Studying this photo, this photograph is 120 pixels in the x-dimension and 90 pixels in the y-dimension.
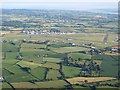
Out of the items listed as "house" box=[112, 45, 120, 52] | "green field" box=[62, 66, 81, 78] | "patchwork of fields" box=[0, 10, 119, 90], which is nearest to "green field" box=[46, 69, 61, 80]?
"patchwork of fields" box=[0, 10, 119, 90]

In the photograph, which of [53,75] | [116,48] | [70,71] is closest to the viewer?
[53,75]

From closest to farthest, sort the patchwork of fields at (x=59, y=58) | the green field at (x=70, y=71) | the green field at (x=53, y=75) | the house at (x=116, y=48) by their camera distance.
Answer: the patchwork of fields at (x=59, y=58), the green field at (x=53, y=75), the green field at (x=70, y=71), the house at (x=116, y=48)

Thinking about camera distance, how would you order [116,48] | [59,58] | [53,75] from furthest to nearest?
[116,48] → [59,58] → [53,75]

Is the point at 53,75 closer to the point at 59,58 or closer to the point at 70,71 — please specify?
the point at 70,71

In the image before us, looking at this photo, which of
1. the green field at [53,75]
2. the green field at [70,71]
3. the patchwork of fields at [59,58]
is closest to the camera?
the patchwork of fields at [59,58]

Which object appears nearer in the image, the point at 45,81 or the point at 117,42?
the point at 45,81

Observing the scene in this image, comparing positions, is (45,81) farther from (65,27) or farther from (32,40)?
(65,27)

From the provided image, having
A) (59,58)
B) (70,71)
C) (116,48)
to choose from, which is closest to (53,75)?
(70,71)

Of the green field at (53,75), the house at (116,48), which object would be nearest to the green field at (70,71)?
the green field at (53,75)

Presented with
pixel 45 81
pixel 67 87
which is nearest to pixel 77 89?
pixel 67 87

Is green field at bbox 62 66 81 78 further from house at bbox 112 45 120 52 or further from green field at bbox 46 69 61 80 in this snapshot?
house at bbox 112 45 120 52

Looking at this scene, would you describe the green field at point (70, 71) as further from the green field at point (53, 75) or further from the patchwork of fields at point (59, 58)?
the green field at point (53, 75)
